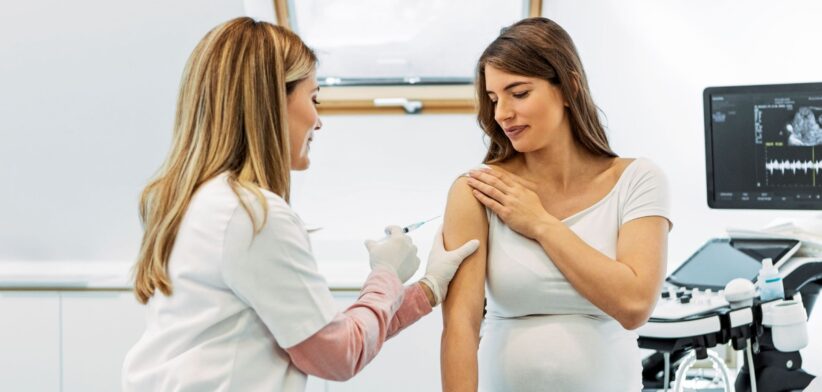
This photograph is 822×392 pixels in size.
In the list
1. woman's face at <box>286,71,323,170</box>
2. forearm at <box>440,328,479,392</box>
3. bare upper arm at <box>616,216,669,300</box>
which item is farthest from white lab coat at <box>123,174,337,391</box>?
bare upper arm at <box>616,216,669,300</box>

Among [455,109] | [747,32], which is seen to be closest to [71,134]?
[455,109]

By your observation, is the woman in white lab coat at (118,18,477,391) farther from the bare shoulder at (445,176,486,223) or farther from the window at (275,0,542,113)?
the window at (275,0,542,113)

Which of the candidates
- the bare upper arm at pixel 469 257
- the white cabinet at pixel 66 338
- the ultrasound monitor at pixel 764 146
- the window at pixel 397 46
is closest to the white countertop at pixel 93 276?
the white cabinet at pixel 66 338

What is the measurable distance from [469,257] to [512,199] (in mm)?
137

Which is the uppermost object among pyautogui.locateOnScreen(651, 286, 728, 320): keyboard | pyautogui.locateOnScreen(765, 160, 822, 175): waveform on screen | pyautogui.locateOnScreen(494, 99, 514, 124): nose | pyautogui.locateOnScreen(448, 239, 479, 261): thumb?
pyautogui.locateOnScreen(494, 99, 514, 124): nose

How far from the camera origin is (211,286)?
1.34m

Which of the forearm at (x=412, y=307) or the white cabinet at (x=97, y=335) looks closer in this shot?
the forearm at (x=412, y=307)

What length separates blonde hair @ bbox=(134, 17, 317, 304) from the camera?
1.36 metres

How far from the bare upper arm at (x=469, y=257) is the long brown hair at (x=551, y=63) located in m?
0.24

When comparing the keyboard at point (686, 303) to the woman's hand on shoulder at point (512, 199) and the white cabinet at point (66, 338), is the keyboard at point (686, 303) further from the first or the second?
the white cabinet at point (66, 338)

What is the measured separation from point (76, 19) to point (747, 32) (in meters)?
2.40

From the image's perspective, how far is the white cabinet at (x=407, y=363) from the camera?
9.93ft

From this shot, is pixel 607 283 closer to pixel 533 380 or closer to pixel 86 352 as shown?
pixel 533 380

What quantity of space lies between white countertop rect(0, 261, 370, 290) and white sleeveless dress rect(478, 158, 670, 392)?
1.44m
